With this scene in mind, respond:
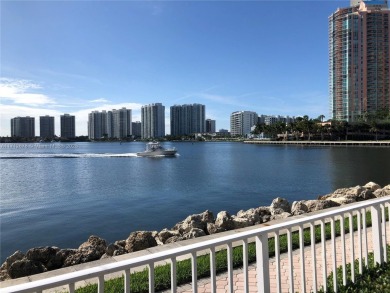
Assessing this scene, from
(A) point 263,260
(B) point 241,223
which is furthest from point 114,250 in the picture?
(A) point 263,260

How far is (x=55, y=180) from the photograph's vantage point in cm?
4103

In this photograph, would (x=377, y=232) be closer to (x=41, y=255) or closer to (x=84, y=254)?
(x=84, y=254)

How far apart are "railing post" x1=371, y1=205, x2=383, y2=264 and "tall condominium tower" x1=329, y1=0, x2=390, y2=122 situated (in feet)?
552

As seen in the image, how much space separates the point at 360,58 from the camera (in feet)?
511

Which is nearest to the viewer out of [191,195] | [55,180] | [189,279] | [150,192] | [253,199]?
[189,279]

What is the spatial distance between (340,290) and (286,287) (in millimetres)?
827

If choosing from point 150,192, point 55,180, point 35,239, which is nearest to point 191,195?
point 150,192

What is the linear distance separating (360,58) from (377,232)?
170 m

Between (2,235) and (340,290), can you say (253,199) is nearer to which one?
(2,235)

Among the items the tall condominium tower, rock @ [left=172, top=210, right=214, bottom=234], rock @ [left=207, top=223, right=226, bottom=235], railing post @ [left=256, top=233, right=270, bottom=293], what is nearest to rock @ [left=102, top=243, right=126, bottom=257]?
rock @ [left=172, top=210, right=214, bottom=234]

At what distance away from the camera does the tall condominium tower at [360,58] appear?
155m

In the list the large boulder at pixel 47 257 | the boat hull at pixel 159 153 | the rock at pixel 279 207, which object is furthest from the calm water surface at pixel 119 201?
the boat hull at pixel 159 153

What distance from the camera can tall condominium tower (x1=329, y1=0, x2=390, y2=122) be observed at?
508 ft

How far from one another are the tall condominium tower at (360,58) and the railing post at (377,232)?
168148mm
